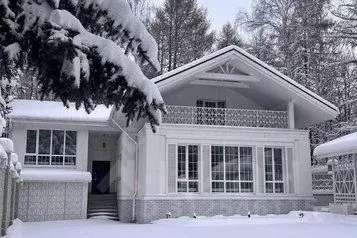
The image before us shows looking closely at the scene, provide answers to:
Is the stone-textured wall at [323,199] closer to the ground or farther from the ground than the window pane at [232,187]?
closer to the ground

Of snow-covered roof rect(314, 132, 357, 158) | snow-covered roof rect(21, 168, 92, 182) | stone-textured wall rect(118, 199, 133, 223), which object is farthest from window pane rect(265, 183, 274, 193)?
snow-covered roof rect(21, 168, 92, 182)

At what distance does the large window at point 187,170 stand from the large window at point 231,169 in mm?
757

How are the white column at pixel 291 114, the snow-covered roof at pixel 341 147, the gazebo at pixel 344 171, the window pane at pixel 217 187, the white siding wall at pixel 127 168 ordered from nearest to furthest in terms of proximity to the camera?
the snow-covered roof at pixel 341 147 < the gazebo at pixel 344 171 < the window pane at pixel 217 187 < the white column at pixel 291 114 < the white siding wall at pixel 127 168

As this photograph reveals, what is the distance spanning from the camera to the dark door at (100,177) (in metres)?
23.6

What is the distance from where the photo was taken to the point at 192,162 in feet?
59.1

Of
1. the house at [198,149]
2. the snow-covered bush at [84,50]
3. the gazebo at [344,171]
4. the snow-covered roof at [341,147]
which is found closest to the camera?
the snow-covered bush at [84,50]

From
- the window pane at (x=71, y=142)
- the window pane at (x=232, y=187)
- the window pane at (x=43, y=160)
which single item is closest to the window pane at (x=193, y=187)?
the window pane at (x=232, y=187)

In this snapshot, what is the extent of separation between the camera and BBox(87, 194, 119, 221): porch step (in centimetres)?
1992

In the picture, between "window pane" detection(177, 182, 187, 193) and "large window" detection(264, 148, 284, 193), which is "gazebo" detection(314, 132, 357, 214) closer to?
"large window" detection(264, 148, 284, 193)

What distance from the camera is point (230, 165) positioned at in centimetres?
1827

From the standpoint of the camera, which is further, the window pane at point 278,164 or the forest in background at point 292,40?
the forest in background at point 292,40

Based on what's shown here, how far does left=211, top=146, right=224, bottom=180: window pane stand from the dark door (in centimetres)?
768

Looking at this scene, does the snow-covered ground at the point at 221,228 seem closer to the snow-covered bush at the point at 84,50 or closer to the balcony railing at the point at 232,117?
the balcony railing at the point at 232,117

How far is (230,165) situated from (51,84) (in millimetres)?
13738
